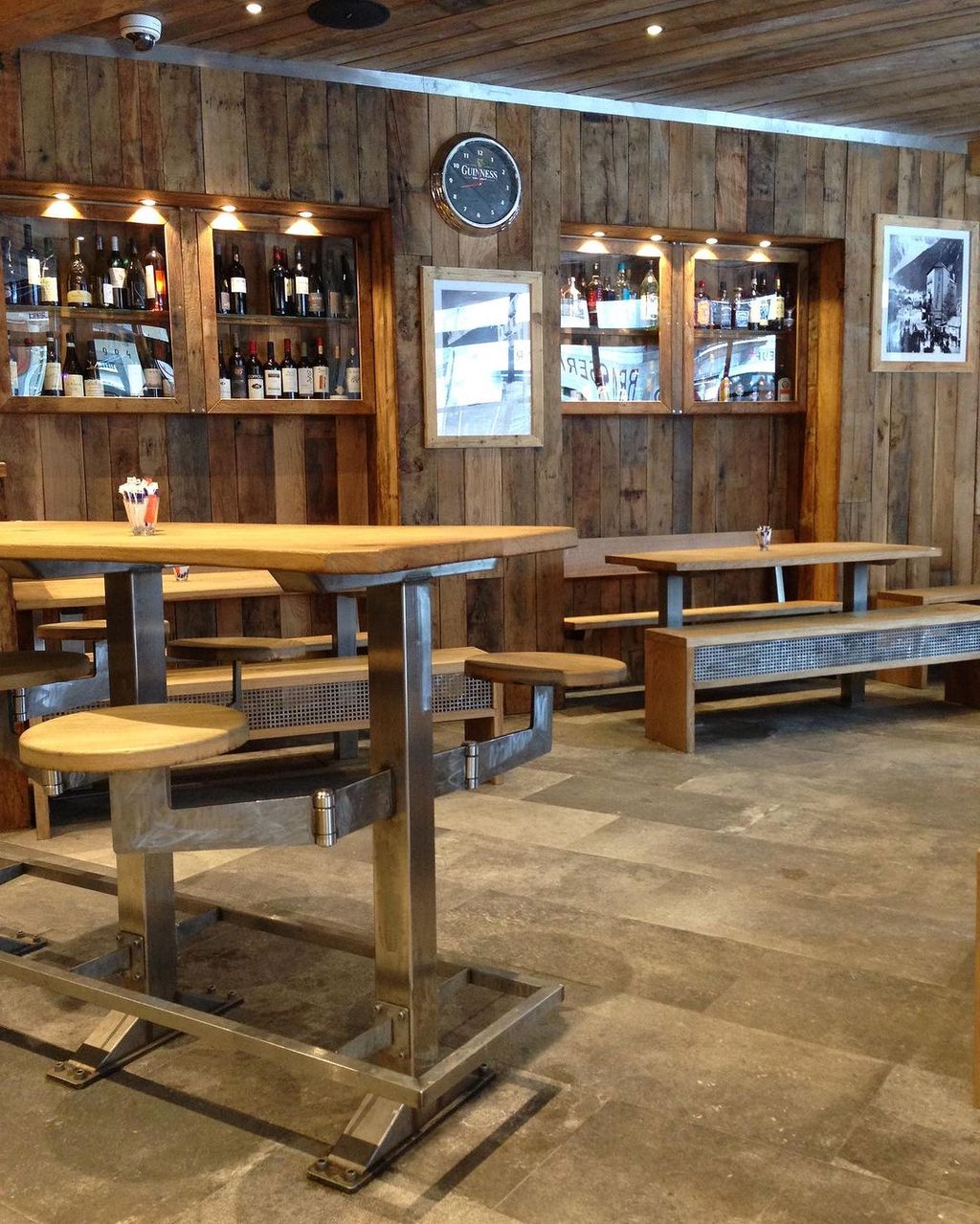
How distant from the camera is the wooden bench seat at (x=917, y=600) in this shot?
587cm

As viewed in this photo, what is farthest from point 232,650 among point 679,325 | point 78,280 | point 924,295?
point 924,295

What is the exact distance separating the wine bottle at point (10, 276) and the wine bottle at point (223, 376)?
820 mm

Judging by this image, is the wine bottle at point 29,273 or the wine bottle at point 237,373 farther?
the wine bottle at point 237,373

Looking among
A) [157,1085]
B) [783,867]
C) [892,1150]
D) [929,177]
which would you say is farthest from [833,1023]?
[929,177]

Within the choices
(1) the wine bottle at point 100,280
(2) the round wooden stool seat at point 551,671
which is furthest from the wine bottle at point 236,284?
(2) the round wooden stool seat at point 551,671

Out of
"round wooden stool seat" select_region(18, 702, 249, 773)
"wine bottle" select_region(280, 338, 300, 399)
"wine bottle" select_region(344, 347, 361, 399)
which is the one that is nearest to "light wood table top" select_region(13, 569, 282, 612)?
"wine bottle" select_region(280, 338, 300, 399)

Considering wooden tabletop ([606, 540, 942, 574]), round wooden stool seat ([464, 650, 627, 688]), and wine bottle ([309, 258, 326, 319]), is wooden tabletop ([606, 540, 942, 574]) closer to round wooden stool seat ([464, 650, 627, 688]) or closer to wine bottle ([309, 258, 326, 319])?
wine bottle ([309, 258, 326, 319])

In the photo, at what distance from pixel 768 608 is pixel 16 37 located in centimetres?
387

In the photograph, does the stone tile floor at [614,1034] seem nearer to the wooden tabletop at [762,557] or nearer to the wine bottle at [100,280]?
the wooden tabletop at [762,557]

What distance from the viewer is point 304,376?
523cm

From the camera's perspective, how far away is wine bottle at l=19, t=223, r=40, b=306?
4.69 meters

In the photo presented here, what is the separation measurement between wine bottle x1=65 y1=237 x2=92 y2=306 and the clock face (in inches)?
59.7

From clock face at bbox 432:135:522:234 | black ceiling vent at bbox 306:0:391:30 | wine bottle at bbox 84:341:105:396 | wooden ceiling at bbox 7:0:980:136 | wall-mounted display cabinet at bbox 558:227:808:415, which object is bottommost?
wine bottle at bbox 84:341:105:396

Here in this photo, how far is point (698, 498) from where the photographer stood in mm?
6375
